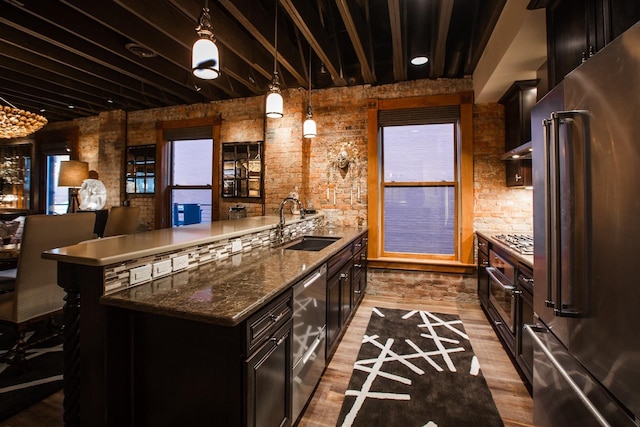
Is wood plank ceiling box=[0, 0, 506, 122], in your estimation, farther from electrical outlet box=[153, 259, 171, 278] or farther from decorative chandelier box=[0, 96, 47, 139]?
electrical outlet box=[153, 259, 171, 278]

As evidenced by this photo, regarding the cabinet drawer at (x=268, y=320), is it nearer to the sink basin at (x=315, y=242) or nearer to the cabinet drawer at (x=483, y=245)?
the sink basin at (x=315, y=242)

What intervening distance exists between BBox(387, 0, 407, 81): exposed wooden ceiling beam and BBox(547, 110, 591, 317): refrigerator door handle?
6.02 ft

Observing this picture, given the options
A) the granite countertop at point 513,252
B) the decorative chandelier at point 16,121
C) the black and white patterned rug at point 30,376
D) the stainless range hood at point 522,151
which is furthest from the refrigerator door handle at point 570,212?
the decorative chandelier at point 16,121

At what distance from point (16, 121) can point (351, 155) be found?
450 cm

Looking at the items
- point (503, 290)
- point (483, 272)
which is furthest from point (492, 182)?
point (503, 290)

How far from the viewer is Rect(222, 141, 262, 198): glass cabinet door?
468cm

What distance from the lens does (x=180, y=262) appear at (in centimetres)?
177

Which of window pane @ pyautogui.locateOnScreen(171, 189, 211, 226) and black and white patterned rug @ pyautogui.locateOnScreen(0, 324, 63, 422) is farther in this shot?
window pane @ pyautogui.locateOnScreen(171, 189, 211, 226)

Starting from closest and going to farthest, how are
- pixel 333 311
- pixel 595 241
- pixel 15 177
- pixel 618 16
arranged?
1. pixel 595 241
2. pixel 618 16
3. pixel 333 311
4. pixel 15 177

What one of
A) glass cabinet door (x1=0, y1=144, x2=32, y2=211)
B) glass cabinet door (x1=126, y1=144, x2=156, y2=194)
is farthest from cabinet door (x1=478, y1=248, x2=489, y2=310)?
glass cabinet door (x1=0, y1=144, x2=32, y2=211)

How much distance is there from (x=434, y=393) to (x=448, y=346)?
2.54 feet

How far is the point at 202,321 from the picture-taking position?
1.16m

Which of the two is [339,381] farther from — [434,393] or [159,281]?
[159,281]

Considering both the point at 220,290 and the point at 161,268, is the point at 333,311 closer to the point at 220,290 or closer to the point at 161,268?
the point at 220,290
